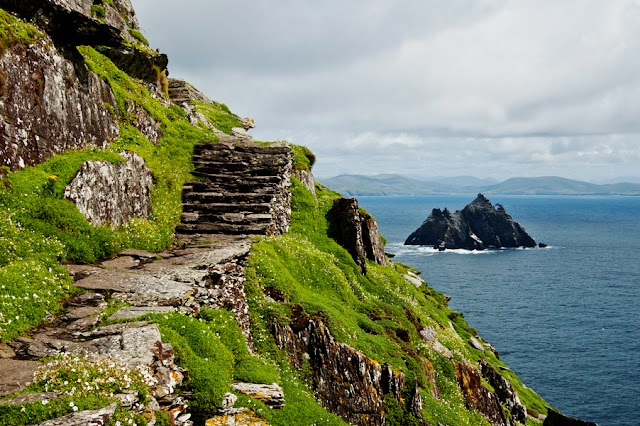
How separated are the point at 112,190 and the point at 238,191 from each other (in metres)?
10.3

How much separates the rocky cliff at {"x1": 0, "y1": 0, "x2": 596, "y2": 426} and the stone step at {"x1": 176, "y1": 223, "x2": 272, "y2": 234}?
0.27 feet

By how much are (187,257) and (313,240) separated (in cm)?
1327

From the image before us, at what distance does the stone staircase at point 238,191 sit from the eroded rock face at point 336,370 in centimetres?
875

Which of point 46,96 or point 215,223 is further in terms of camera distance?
point 215,223

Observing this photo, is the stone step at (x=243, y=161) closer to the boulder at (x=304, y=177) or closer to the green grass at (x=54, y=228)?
the boulder at (x=304, y=177)

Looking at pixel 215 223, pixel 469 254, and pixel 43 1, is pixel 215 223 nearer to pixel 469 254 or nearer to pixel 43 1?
pixel 43 1

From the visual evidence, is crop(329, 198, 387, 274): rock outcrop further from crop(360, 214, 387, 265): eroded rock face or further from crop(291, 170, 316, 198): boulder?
crop(291, 170, 316, 198): boulder

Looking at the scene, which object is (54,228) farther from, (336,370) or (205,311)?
(336,370)

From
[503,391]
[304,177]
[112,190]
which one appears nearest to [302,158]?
[304,177]

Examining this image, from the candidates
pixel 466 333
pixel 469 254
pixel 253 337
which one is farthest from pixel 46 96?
pixel 469 254

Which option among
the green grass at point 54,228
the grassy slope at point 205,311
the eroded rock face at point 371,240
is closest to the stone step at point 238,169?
the grassy slope at point 205,311

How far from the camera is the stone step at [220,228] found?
25.0 m

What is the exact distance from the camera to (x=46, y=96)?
1962 cm

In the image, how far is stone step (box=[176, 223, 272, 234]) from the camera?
25031mm
